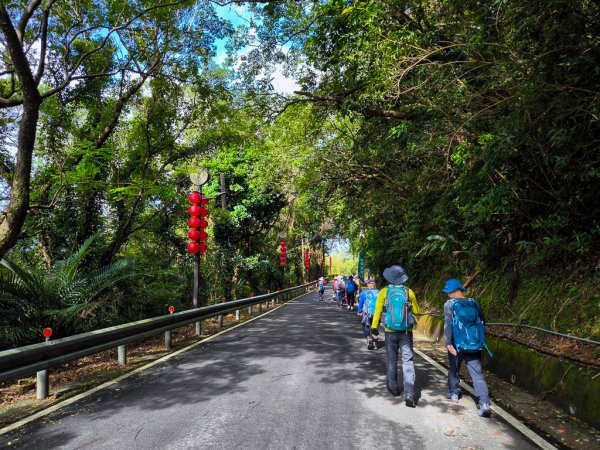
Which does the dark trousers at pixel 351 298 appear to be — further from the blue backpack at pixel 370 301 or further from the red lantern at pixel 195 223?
the red lantern at pixel 195 223

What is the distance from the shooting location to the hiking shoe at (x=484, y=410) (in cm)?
442

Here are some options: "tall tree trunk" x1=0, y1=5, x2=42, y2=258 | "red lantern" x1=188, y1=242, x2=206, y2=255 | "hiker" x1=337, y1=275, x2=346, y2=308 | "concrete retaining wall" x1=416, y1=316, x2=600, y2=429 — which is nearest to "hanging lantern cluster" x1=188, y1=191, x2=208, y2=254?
"red lantern" x1=188, y1=242, x2=206, y2=255

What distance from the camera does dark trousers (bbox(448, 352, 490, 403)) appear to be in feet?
14.9

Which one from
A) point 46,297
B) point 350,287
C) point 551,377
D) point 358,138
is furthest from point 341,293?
point 551,377

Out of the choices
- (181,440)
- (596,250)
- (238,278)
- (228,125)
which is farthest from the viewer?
(238,278)

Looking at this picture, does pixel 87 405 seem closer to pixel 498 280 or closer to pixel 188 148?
pixel 498 280

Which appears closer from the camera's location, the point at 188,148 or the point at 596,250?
the point at 596,250

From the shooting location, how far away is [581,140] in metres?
5.22

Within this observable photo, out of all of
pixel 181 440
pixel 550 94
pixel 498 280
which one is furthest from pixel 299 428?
pixel 498 280

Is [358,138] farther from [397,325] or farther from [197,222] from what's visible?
[397,325]

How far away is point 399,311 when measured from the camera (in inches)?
207

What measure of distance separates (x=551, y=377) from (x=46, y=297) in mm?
8734

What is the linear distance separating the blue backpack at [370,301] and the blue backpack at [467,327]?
3.93 m

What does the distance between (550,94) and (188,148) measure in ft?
38.1
